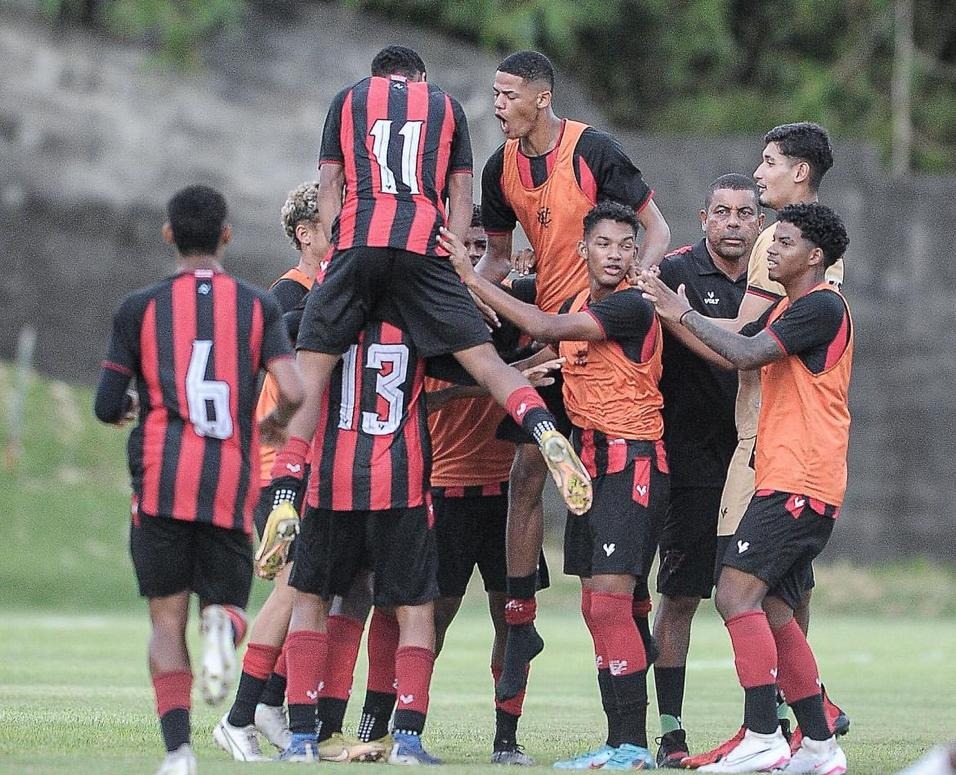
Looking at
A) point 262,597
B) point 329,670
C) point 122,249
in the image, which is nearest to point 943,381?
point 262,597

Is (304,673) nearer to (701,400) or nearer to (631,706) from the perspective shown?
(631,706)

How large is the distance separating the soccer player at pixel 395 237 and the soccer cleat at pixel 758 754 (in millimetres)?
1733

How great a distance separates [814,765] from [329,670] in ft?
7.36

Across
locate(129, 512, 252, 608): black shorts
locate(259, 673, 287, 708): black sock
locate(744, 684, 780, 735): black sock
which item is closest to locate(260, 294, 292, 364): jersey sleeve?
locate(129, 512, 252, 608): black shorts

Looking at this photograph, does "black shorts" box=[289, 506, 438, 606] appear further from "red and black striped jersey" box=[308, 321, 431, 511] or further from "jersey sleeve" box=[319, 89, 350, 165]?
"jersey sleeve" box=[319, 89, 350, 165]

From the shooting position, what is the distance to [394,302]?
307 inches

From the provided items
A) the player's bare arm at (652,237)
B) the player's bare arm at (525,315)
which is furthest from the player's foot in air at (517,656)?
the player's bare arm at (652,237)

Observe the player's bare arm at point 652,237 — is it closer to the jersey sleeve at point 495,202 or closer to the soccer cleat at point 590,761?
the jersey sleeve at point 495,202

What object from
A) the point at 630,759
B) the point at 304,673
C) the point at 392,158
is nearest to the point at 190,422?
the point at 304,673

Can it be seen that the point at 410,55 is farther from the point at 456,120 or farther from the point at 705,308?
the point at 705,308

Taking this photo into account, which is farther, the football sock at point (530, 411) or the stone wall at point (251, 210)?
the stone wall at point (251, 210)

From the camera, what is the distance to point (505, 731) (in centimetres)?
793

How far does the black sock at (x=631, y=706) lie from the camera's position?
758 centimetres

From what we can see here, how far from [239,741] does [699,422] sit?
9.45ft
